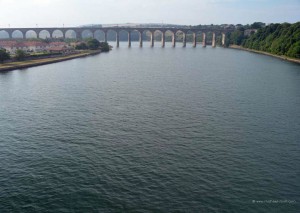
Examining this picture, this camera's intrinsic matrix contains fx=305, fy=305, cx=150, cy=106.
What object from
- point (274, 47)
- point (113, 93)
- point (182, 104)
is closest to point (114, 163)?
point (182, 104)

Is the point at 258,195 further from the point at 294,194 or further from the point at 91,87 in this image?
the point at 91,87

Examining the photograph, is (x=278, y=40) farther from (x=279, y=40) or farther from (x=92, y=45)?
(x=92, y=45)

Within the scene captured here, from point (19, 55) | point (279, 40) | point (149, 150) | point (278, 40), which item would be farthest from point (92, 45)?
point (149, 150)

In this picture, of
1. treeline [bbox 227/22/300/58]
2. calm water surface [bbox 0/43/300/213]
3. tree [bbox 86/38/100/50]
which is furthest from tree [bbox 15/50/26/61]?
treeline [bbox 227/22/300/58]

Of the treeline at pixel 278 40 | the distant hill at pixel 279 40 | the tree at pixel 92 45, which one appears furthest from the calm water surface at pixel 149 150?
the tree at pixel 92 45

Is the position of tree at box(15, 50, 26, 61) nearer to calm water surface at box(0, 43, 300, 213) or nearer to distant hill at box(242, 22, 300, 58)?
calm water surface at box(0, 43, 300, 213)
